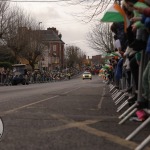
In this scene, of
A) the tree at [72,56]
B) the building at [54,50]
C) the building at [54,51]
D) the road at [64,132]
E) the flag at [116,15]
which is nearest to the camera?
the road at [64,132]

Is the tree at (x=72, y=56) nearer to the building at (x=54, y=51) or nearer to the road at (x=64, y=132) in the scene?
the building at (x=54, y=51)

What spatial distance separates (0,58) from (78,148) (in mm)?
56790

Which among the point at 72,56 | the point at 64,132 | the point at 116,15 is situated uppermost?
the point at 116,15

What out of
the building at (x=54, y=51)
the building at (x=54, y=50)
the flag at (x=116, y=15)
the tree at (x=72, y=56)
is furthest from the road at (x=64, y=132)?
the tree at (x=72, y=56)

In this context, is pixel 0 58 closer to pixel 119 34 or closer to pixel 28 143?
pixel 119 34

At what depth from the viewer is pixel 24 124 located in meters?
6.77

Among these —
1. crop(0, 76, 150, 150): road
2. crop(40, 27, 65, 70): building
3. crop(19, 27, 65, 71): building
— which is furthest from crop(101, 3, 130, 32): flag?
crop(40, 27, 65, 70): building

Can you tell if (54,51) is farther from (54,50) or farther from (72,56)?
(72,56)

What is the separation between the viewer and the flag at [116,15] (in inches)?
275

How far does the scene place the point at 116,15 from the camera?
717 cm

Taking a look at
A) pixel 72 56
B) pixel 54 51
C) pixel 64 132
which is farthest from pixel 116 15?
pixel 72 56

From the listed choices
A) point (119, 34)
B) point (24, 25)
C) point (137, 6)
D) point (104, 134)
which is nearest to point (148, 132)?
point (104, 134)

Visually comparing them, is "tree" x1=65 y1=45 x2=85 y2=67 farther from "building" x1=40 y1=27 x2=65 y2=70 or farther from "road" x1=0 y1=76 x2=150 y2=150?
"road" x1=0 y1=76 x2=150 y2=150

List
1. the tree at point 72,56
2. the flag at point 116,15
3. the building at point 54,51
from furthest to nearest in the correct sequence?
the tree at point 72,56 → the building at point 54,51 → the flag at point 116,15
